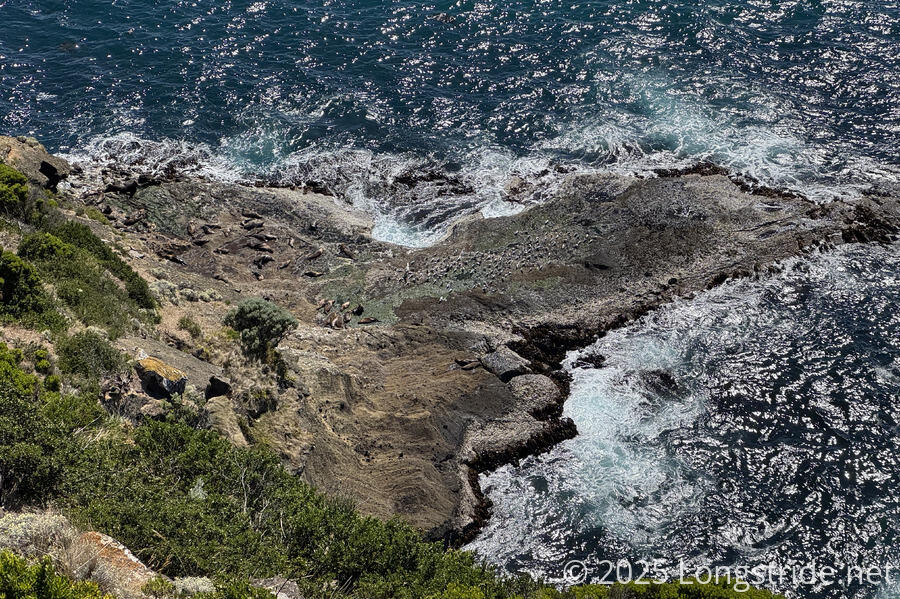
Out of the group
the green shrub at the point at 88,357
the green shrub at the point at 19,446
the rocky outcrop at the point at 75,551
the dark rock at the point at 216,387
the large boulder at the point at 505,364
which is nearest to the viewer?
the rocky outcrop at the point at 75,551

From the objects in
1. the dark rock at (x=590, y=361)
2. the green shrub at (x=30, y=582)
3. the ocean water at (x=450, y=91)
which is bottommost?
the dark rock at (x=590, y=361)

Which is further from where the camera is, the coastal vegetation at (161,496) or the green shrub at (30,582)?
the coastal vegetation at (161,496)

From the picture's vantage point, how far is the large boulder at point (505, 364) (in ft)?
95.0

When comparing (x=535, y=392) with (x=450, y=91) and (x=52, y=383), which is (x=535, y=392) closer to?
(x=52, y=383)

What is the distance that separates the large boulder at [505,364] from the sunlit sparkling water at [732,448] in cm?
257

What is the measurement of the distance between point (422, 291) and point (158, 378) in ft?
49.4

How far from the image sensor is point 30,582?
975 centimetres

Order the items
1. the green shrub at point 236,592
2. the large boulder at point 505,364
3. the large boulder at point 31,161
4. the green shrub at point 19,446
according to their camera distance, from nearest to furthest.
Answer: the green shrub at point 236,592, the green shrub at point 19,446, the large boulder at point 505,364, the large boulder at point 31,161

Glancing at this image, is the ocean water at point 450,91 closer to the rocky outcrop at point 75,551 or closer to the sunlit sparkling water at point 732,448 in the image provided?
the sunlit sparkling water at point 732,448

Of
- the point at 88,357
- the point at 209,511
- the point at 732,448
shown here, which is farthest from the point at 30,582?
the point at 732,448

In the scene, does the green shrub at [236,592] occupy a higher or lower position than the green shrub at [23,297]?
lower

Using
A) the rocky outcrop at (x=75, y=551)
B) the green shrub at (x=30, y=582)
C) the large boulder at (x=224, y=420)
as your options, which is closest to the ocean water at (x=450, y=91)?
the large boulder at (x=224, y=420)

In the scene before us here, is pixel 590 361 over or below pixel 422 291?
below

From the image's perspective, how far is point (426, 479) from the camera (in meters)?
25.1
